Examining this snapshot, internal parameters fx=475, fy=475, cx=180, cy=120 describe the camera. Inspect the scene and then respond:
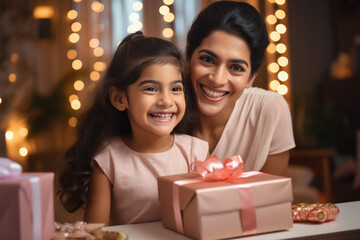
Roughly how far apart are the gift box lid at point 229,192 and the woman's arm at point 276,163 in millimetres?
763

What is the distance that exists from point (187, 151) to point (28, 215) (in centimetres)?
65

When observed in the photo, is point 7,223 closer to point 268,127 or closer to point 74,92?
point 268,127

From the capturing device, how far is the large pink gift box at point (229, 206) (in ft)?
3.35

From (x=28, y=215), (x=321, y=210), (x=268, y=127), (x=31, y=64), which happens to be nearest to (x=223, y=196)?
(x=321, y=210)

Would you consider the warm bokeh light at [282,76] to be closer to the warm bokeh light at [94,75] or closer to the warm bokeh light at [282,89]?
the warm bokeh light at [282,89]

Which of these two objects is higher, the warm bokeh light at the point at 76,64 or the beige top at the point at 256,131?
the warm bokeh light at the point at 76,64

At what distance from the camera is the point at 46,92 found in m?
5.65

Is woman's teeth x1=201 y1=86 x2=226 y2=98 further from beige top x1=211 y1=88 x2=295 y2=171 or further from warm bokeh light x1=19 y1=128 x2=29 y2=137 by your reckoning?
warm bokeh light x1=19 y1=128 x2=29 y2=137

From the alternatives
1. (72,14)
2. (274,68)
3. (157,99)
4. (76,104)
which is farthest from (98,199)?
(274,68)

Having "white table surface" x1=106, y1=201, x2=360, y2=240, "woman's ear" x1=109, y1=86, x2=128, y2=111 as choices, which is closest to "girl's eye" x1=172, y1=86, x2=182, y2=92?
"woman's ear" x1=109, y1=86, x2=128, y2=111

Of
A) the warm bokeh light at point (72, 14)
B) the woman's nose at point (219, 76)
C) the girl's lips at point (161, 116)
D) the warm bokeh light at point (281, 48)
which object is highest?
the warm bokeh light at point (72, 14)

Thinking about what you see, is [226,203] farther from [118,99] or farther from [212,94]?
[212,94]

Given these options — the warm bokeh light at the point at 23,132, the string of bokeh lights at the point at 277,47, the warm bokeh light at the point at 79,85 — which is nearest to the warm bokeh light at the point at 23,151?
the warm bokeh light at the point at 23,132

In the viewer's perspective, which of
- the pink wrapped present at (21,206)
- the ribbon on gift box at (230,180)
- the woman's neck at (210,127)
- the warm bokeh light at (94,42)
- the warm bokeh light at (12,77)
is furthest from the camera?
the warm bokeh light at (94,42)
